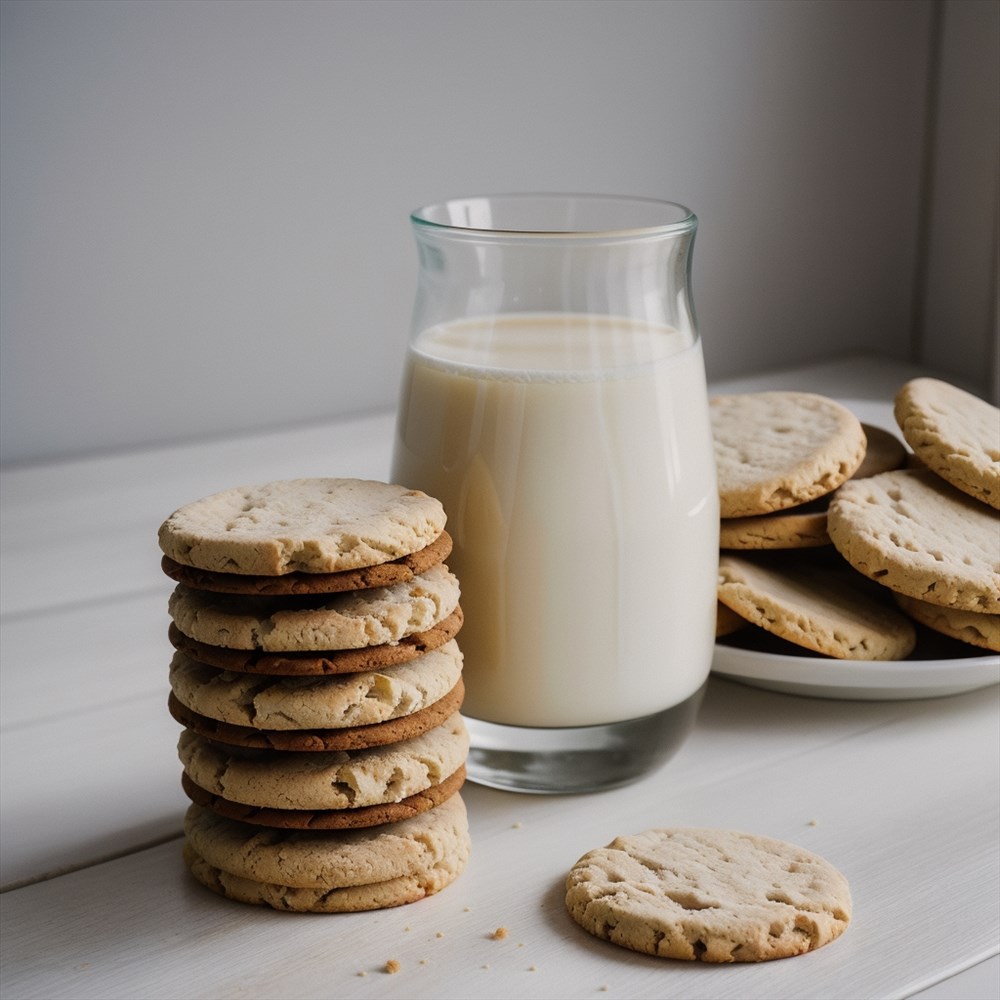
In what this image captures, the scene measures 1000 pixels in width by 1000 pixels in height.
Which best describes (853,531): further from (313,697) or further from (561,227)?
(313,697)

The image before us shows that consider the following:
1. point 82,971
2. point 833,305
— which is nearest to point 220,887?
point 82,971

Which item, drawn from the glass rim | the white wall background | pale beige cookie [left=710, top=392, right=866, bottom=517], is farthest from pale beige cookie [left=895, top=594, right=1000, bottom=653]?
the white wall background

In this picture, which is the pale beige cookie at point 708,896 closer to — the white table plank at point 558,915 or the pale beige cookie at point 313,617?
the white table plank at point 558,915

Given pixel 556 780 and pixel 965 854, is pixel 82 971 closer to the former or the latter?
pixel 556 780

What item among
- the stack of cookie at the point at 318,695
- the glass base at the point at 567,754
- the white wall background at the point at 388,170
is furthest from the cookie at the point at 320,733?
the white wall background at the point at 388,170

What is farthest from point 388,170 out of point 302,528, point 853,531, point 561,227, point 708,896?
point 708,896

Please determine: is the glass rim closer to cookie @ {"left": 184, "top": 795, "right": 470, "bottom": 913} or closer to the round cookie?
the round cookie
